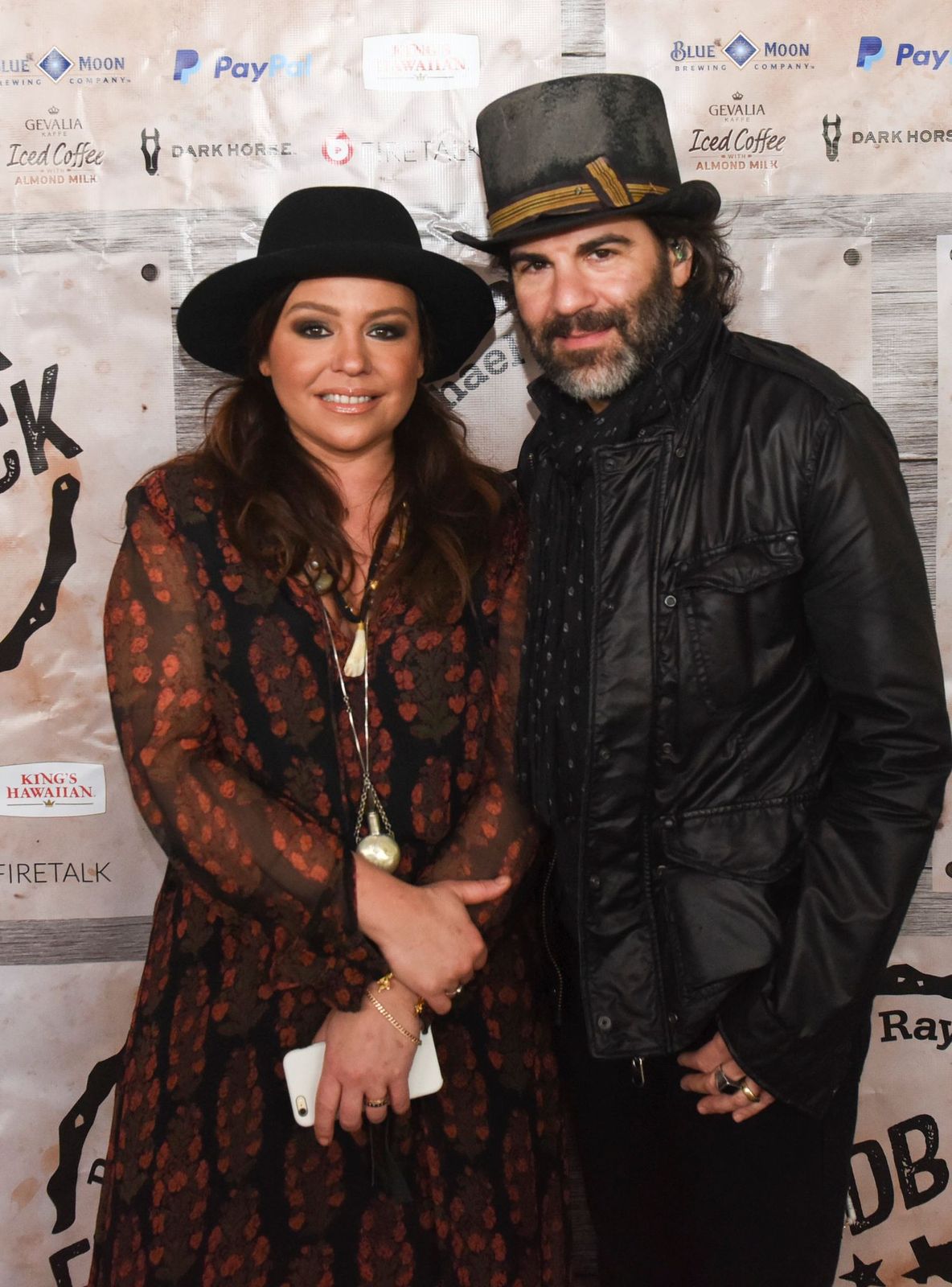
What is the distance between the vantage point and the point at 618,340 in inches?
55.0

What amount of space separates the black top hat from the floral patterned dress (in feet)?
1.80

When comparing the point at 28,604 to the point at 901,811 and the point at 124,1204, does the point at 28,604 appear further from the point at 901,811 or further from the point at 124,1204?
the point at 901,811

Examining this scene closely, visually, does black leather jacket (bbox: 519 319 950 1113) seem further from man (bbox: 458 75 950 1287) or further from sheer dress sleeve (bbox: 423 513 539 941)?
sheer dress sleeve (bbox: 423 513 539 941)

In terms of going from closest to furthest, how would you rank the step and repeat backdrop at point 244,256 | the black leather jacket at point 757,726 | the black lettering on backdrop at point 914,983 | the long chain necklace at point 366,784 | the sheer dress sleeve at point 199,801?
the black leather jacket at point 757,726 → the sheer dress sleeve at point 199,801 → the long chain necklace at point 366,784 → the step and repeat backdrop at point 244,256 → the black lettering on backdrop at point 914,983

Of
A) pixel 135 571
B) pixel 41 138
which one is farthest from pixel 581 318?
pixel 41 138

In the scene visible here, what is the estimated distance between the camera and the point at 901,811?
126 cm

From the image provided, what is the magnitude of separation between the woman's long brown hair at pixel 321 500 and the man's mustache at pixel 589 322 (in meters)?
0.27

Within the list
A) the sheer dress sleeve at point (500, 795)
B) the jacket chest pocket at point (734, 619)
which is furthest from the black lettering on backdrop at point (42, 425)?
the jacket chest pocket at point (734, 619)

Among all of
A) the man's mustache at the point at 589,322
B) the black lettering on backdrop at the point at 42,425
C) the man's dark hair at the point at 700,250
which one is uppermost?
the man's dark hair at the point at 700,250

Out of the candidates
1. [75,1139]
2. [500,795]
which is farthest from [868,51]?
[75,1139]

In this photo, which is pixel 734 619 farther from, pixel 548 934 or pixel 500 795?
pixel 548 934

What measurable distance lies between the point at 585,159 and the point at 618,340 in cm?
24

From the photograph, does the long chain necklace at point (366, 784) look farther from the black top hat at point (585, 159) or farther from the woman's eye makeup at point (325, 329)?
the black top hat at point (585, 159)

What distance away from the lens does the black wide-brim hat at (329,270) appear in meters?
1.44
